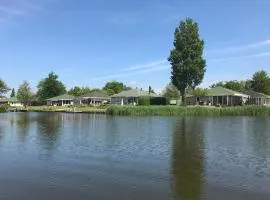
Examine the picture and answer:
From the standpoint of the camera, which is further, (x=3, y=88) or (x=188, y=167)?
(x=3, y=88)

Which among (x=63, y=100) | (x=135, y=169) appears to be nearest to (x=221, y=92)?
(x=63, y=100)

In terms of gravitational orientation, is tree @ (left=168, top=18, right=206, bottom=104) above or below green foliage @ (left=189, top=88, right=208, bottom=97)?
above

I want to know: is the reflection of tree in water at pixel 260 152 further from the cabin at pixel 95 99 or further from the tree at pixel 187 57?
the cabin at pixel 95 99

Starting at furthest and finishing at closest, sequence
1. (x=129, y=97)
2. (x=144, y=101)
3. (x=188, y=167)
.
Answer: (x=129, y=97)
(x=144, y=101)
(x=188, y=167)

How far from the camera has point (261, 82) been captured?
472 feet

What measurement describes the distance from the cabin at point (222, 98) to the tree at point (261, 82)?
3743 centimetres

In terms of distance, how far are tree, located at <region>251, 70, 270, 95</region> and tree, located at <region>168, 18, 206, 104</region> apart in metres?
56.9

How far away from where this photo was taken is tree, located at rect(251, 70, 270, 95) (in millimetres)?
141750

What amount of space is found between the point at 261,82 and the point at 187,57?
201 ft

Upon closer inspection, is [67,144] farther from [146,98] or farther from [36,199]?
[146,98]

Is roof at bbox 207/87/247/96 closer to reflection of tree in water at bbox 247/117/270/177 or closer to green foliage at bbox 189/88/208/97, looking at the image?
green foliage at bbox 189/88/208/97

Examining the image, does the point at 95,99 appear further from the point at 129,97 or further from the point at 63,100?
the point at 129,97

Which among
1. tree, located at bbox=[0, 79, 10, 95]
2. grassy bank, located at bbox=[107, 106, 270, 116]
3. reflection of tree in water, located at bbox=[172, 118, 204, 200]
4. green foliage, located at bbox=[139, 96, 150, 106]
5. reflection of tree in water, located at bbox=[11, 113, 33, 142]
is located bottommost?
reflection of tree in water, located at bbox=[172, 118, 204, 200]

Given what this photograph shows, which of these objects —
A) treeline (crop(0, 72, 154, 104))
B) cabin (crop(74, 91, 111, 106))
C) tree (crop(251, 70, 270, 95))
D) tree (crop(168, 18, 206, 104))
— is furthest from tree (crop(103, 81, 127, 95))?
tree (crop(168, 18, 206, 104))
